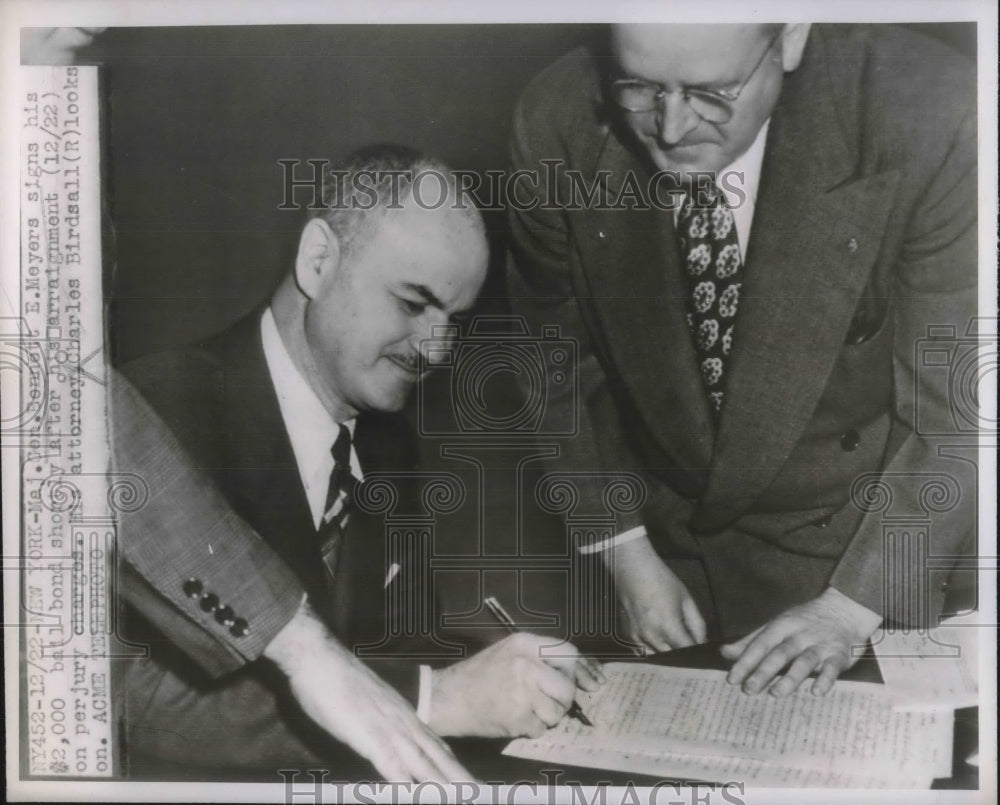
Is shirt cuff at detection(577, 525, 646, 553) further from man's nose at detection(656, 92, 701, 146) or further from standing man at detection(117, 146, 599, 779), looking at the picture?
man's nose at detection(656, 92, 701, 146)

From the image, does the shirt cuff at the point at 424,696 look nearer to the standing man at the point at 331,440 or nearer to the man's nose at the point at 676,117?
the standing man at the point at 331,440

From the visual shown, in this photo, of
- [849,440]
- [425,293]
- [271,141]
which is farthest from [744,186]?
[271,141]

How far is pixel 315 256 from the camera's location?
2344 millimetres

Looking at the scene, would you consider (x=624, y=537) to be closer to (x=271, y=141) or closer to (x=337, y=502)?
(x=337, y=502)

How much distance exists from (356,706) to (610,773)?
1.87 feet

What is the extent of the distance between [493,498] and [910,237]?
1059 mm

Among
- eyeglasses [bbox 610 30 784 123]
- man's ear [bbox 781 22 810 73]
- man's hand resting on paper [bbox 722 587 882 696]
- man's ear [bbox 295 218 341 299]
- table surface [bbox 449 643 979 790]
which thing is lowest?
table surface [bbox 449 643 979 790]

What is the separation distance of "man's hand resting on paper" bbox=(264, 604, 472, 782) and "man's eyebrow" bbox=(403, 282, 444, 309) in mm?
716

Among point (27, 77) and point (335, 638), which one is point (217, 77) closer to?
point (27, 77)

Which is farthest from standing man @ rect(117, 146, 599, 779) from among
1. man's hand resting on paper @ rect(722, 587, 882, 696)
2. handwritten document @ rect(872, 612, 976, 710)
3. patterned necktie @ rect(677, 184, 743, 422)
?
handwritten document @ rect(872, 612, 976, 710)

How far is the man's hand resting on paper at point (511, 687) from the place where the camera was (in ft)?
7.73

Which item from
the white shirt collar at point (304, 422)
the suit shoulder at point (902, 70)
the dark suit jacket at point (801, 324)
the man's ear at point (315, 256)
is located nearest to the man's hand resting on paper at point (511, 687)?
the dark suit jacket at point (801, 324)

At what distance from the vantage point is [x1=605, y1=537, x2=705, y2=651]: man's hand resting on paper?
237cm

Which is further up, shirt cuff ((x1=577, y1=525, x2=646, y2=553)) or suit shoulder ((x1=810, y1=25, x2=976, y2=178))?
suit shoulder ((x1=810, y1=25, x2=976, y2=178))
